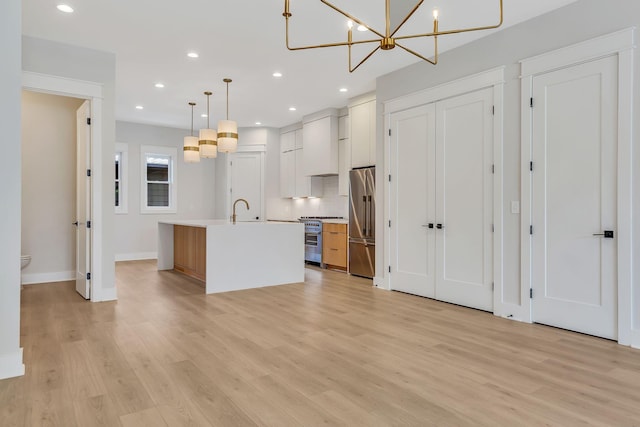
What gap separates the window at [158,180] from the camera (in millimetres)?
8609

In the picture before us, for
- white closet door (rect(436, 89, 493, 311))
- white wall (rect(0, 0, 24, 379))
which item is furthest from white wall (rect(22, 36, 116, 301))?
white closet door (rect(436, 89, 493, 311))

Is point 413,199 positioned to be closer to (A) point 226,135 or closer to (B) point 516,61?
(B) point 516,61

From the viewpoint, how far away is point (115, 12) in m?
3.71

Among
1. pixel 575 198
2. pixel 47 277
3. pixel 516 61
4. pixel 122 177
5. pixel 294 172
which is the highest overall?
pixel 516 61

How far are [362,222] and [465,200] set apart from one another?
2.08m

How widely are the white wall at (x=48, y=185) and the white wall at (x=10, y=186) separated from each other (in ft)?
12.3

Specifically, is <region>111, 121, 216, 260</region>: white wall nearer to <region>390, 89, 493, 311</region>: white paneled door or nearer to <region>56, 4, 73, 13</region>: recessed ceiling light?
<region>56, 4, 73, 13</region>: recessed ceiling light

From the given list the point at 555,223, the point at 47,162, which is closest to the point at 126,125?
the point at 47,162

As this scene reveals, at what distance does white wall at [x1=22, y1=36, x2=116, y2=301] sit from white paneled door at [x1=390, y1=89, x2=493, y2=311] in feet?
11.7

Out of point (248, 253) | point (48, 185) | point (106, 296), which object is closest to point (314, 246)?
point (248, 253)

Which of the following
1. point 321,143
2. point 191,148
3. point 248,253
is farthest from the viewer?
point 321,143

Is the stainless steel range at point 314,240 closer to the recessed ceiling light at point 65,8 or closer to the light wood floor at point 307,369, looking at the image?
the light wood floor at point 307,369

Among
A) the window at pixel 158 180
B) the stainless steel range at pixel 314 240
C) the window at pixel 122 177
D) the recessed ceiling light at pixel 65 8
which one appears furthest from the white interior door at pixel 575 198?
the window at pixel 122 177

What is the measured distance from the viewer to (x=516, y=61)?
3965 millimetres
